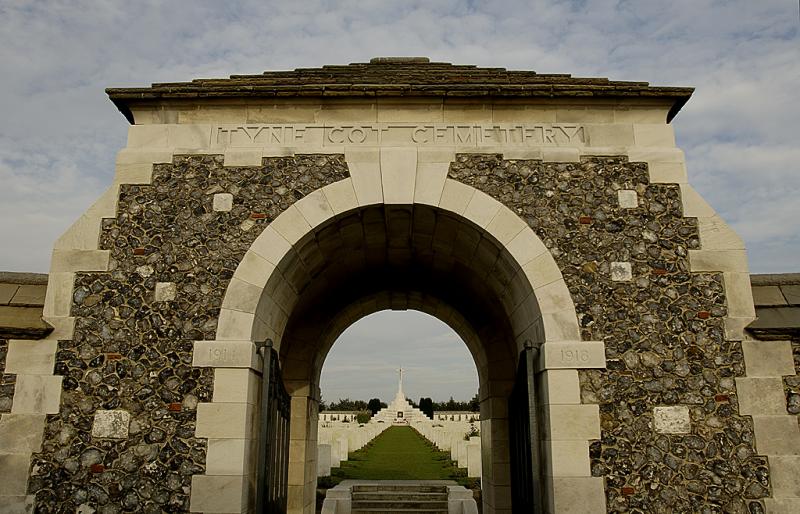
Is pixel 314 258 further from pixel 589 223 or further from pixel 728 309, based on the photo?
pixel 728 309

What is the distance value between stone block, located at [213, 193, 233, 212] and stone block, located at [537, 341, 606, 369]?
3560 millimetres

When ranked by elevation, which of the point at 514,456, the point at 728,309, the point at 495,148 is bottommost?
the point at 514,456

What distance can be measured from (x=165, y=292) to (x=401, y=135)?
299cm

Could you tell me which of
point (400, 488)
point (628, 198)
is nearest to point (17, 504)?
point (628, 198)

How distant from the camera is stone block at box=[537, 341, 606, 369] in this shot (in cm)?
617

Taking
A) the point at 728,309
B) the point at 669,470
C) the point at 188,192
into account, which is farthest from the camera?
the point at 188,192

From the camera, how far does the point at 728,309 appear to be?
6309 mm

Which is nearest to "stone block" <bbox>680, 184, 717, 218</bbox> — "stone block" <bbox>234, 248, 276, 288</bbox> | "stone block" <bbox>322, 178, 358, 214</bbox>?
"stone block" <bbox>322, 178, 358, 214</bbox>

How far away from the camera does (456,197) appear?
6.68m

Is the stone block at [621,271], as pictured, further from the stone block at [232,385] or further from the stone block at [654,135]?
the stone block at [232,385]

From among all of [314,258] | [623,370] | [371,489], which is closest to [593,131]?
[623,370]

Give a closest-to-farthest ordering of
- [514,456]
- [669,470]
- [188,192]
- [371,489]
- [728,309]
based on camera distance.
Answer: [669,470] < [728,309] < [188,192] < [514,456] < [371,489]

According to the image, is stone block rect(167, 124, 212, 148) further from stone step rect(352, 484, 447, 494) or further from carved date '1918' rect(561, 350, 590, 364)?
stone step rect(352, 484, 447, 494)

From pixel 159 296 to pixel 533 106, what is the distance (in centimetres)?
446
